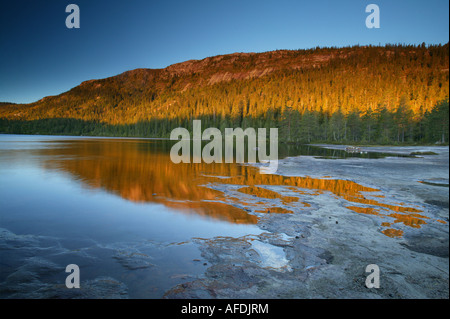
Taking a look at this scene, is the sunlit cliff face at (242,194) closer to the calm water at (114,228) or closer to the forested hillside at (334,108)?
the calm water at (114,228)

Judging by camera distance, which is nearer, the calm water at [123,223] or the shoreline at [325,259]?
the shoreline at [325,259]

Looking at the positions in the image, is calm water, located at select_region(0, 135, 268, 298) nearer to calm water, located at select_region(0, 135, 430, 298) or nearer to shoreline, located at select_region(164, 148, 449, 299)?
calm water, located at select_region(0, 135, 430, 298)

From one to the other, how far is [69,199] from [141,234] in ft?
20.5

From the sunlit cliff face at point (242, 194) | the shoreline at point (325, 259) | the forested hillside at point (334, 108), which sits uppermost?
the forested hillside at point (334, 108)

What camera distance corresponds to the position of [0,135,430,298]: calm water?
16.1 ft

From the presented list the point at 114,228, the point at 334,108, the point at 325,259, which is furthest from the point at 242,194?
the point at 334,108

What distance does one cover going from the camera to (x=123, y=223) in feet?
27.3

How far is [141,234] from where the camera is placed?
7348 mm

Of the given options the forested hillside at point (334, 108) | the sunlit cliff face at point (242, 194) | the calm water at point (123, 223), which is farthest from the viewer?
the forested hillside at point (334, 108)

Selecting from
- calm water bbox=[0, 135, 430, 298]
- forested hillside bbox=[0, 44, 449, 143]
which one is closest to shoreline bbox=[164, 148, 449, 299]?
calm water bbox=[0, 135, 430, 298]

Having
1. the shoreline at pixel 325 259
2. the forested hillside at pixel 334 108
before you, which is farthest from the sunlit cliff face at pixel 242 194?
the forested hillside at pixel 334 108

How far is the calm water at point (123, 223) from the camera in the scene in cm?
489

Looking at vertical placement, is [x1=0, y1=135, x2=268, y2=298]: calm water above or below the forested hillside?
below
